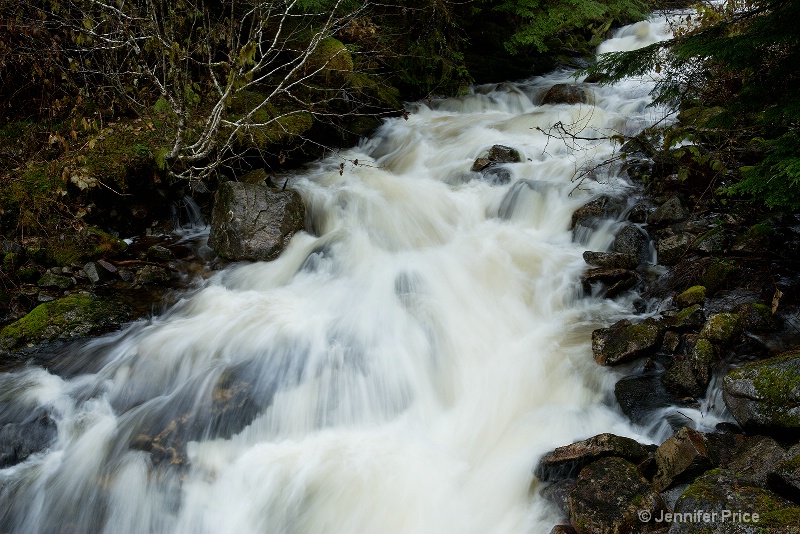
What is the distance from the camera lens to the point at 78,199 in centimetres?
662

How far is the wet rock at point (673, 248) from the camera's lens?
6.04m

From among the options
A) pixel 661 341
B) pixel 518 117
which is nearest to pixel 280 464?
pixel 661 341

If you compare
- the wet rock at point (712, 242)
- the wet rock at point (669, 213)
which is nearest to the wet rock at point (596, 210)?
the wet rock at point (669, 213)

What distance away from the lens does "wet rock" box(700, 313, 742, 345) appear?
14.5 ft

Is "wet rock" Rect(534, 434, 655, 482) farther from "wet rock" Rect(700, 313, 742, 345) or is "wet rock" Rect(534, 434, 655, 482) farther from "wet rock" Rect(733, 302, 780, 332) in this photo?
"wet rock" Rect(733, 302, 780, 332)

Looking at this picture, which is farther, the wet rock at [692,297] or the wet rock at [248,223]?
the wet rock at [248,223]

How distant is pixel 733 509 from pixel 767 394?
1.30 m

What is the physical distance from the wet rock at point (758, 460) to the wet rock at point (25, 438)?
5.28 m

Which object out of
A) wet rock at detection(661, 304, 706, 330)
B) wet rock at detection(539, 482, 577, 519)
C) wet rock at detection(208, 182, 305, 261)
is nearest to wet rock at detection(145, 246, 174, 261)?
wet rock at detection(208, 182, 305, 261)

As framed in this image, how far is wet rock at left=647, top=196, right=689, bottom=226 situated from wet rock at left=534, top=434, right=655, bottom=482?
12.1 feet

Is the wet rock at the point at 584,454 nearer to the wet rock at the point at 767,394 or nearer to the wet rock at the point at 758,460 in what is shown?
the wet rock at the point at 758,460

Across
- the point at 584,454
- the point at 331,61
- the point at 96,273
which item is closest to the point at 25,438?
the point at 96,273

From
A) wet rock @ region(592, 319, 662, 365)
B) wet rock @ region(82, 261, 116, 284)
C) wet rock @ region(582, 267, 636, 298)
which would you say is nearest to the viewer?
wet rock @ region(592, 319, 662, 365)

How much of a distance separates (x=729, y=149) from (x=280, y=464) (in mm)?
6241
